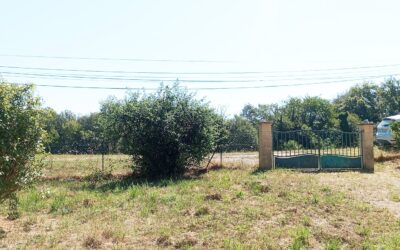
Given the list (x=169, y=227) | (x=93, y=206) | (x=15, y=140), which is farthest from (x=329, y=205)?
(x=15, y=140)

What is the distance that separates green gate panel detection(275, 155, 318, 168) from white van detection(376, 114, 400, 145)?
5.64m

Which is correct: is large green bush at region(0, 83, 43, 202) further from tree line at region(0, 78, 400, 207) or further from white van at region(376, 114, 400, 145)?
white van at region(376, 114, 400, 145)

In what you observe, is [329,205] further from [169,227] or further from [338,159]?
[338,159]

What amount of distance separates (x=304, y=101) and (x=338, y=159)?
41316 mm

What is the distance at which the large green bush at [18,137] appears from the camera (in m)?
7.68

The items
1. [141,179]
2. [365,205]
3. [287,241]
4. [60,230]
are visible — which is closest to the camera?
[287,241]

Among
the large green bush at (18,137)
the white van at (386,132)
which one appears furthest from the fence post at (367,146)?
the large green bush at (18,137)

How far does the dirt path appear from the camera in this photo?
10539 millimetres

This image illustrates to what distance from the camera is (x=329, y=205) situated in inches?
385

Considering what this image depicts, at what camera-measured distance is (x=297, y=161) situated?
1523cm

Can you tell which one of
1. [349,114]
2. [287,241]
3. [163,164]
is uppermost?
[349,114]

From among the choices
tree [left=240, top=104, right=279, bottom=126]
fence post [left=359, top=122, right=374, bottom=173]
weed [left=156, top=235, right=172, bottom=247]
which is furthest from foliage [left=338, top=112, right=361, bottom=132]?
weed [left=156, top=235, right=172, bottom=247]

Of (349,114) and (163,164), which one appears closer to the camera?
(163,164)

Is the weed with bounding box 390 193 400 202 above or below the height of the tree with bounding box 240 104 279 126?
below
